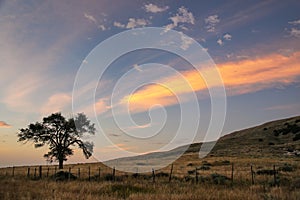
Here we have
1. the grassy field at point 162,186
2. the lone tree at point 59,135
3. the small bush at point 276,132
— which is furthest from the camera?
the small bush at point 276,132

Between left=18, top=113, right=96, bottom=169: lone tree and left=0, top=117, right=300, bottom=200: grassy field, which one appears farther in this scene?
left=18, top=113, right=96, bottom=169: lone tree

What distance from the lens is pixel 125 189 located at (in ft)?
62.6

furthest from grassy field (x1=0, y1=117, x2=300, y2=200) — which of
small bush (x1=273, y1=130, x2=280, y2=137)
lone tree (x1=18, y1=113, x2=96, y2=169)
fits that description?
small bush (x1=273, y1=130, x2=280, y2=137)

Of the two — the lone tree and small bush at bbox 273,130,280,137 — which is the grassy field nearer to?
the lone tree

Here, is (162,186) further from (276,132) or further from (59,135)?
(276,132)

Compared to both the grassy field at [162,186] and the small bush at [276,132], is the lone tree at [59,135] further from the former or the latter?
the small bush at [276,132]

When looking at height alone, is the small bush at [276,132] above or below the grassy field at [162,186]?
above

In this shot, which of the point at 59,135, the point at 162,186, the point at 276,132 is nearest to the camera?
the point at 162,186

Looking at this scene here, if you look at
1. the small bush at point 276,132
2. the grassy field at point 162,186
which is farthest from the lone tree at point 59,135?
the small bush at point 276,132

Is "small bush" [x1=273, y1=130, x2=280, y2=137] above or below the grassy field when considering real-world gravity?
above

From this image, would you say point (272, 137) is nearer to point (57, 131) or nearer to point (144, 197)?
point (57, 131)

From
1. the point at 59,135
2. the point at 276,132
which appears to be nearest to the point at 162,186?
the point at 59,135

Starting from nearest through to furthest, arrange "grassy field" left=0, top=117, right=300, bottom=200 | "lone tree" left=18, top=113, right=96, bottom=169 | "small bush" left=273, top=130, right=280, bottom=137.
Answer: "grassy field" left=0, top=117, right=300, bottom=200, "lone tree" left=18, top=113, right=96, bottom=169, "small bush" left=273, top=130, right=280, bottom=137

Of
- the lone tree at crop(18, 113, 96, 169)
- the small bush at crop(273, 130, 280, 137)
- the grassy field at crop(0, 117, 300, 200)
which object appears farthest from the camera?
the small bush at crop(273, 130, 280, 137)
